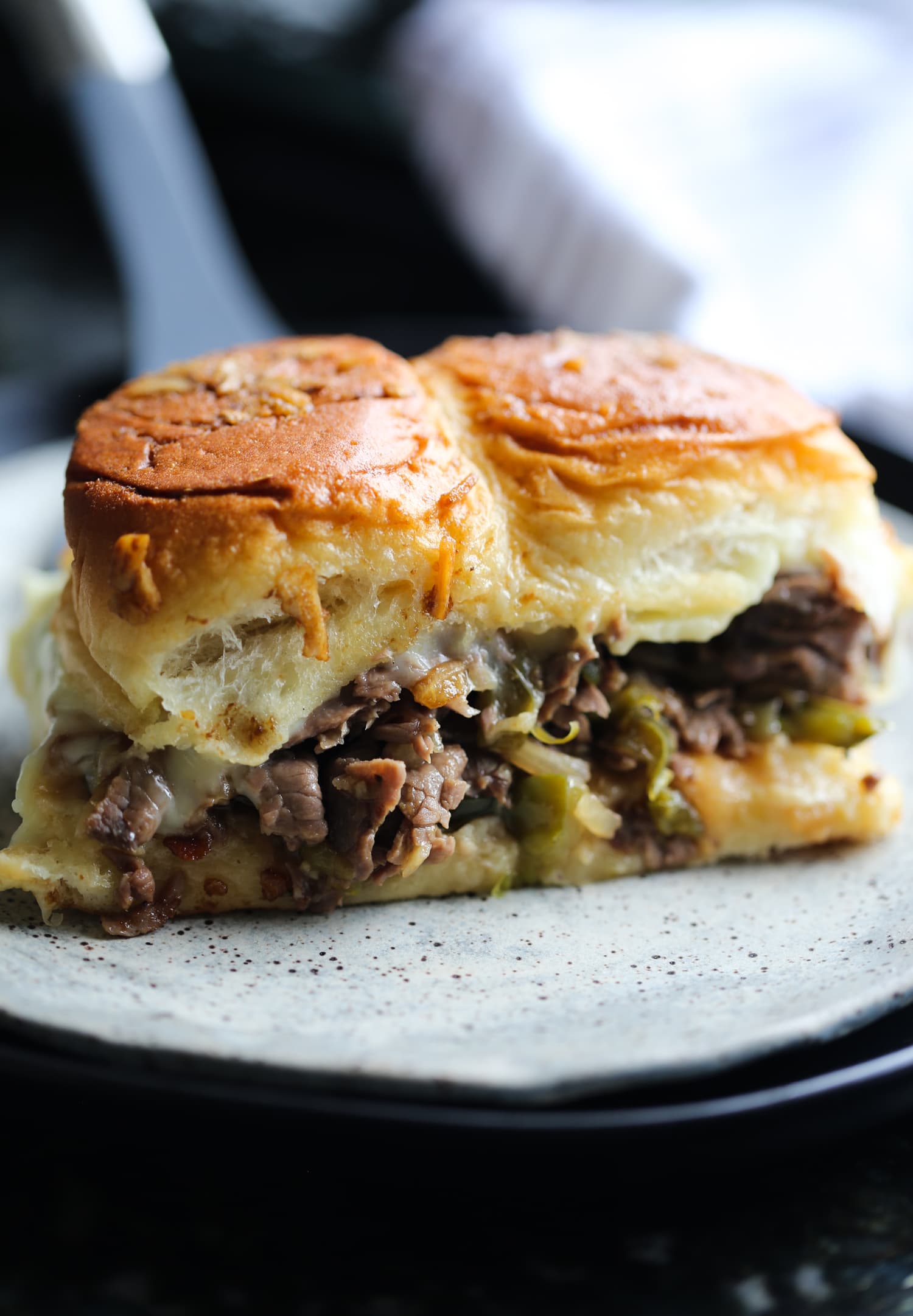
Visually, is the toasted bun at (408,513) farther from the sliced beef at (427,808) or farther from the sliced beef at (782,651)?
the sliced beef at (427,808)

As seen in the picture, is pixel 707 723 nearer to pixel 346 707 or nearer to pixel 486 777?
pixel 486 777

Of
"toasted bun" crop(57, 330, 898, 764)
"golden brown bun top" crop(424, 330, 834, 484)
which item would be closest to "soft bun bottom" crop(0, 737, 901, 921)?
"toasted bun" crop(57, 330, 898, 764)

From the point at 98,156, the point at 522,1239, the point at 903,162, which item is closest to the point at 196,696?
the point at 522,1239

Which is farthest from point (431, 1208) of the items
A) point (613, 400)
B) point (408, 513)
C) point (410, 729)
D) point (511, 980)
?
point (613, 400)

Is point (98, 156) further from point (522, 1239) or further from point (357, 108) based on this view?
point (522, 1239)

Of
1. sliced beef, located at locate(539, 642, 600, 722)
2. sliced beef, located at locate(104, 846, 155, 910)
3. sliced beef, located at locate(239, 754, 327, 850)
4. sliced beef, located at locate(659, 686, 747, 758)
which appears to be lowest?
sliced beef, located at locate(104, 846, 155, 910)

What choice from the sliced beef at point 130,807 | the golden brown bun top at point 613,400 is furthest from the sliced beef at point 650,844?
the sliced beef at point 130,807

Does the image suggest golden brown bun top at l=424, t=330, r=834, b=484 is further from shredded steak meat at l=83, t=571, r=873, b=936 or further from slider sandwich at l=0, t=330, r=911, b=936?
shredded steak meat at l=83, t=571, r=873, b=936
